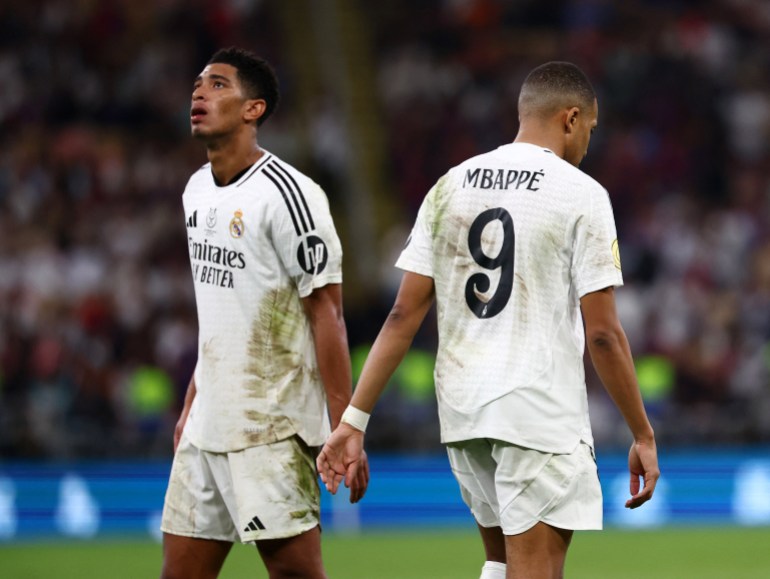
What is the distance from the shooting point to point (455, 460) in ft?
16.5

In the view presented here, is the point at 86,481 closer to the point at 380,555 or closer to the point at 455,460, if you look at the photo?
the point at 380,555

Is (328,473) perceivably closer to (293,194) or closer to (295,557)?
(295,557)

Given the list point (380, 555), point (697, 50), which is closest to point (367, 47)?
point (697, 50)

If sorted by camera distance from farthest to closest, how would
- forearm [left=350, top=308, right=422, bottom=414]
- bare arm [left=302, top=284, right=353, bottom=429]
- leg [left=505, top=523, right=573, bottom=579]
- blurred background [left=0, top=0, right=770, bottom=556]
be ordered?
blurred background [left=0, top=0, right=770, bottom=556]
bare arm [left=302, top=284, right=353, bottom=429]
forearm [left=350, top=308, right=422, bottom=414]
leg [left=505, top=523, right=573, bottom=579]

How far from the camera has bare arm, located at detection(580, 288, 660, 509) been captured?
4730 mm

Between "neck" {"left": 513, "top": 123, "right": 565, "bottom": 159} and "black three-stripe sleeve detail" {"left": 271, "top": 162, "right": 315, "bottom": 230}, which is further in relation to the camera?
"black three-stripe sleeve detail" {"left": 271, "top": 162, "right": 315, "bottom": 230}

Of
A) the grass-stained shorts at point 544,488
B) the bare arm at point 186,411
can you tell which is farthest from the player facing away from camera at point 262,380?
the grass-stained shorts at point 544,488

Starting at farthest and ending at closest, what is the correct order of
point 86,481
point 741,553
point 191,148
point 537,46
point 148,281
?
point 537,46 < point 191,148 < point 148,281 < point 86,481 < point 741,553

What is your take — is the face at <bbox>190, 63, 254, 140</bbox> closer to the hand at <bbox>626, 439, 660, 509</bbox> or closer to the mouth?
the mouth

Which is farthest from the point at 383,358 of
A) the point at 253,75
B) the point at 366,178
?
the point at 366,178

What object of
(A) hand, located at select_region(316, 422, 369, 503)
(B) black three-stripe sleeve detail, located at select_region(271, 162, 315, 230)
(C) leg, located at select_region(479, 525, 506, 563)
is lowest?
(C) leg, located at select_region(479, 525, 506, 563)

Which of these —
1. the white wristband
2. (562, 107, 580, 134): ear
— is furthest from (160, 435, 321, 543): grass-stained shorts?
(562, 107, 580, 134): ear

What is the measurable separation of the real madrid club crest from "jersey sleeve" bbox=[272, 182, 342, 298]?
0.13m

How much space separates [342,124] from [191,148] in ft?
6.98
